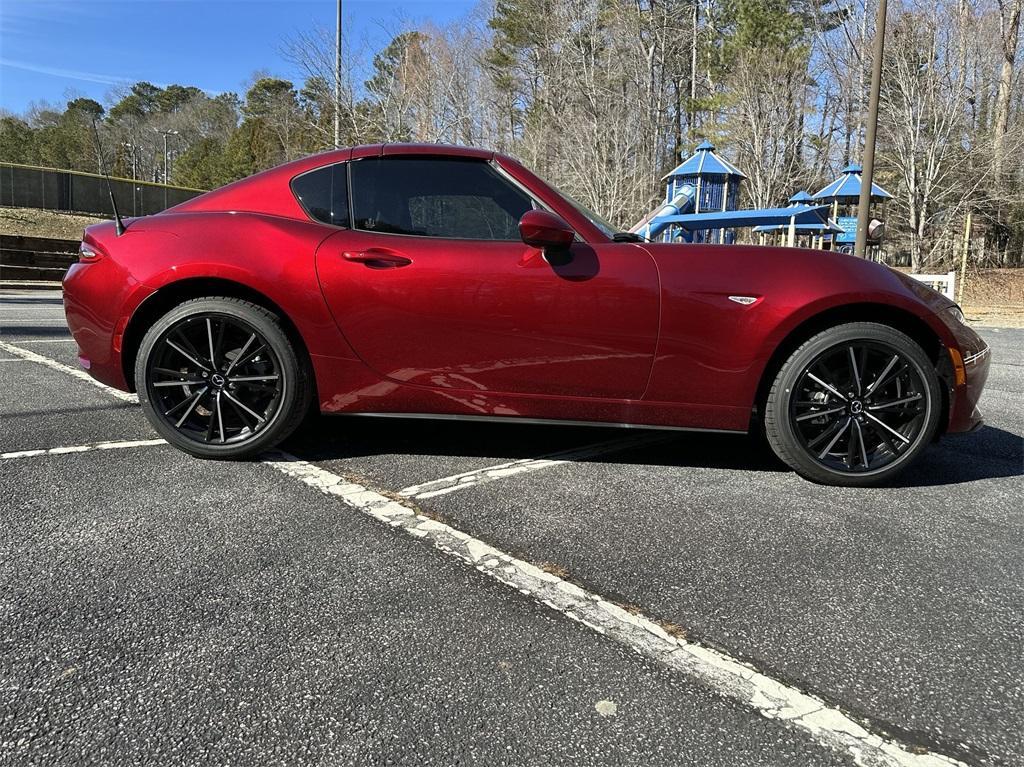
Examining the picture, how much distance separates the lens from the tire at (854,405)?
9.61ft

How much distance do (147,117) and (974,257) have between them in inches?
2919

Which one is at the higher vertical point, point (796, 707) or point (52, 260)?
point (52, 260)

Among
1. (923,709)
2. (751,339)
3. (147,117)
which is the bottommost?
(923,709)

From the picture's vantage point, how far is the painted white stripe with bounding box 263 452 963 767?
57.0 inches

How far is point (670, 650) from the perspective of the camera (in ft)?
5.77

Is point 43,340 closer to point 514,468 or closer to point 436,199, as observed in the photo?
point 436,199

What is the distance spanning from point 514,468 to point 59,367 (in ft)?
13.1

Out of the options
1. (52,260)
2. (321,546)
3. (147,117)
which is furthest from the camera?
A: (147,117)

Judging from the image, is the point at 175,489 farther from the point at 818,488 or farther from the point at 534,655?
the point at 818,488

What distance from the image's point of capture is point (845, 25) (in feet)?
94.7

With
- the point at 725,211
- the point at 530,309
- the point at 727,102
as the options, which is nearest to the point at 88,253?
the point at 530,309

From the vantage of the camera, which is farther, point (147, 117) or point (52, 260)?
point (147, 117)

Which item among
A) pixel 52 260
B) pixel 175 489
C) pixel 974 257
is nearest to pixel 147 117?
pixel 52 260

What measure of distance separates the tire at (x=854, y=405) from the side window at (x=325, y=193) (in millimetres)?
2048
